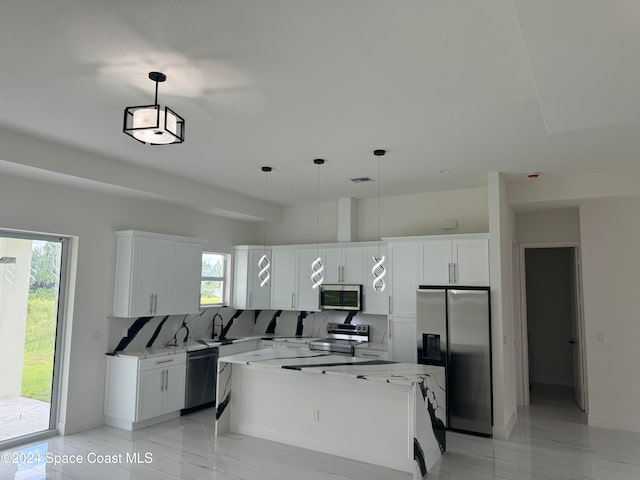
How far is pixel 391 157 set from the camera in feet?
15.6

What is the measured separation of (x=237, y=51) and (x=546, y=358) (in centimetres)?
763

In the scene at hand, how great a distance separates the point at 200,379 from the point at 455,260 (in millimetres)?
3743

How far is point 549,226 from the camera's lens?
6406 mm

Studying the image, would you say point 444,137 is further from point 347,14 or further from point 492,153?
point 347,14

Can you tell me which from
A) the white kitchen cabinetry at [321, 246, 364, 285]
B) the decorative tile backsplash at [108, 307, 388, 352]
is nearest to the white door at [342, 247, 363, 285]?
the white kitchen cabinetry at [321, 246, 364, 285]

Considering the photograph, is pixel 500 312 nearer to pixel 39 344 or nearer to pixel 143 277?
pixel 143 277

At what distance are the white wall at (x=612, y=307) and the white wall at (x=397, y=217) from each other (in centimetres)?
136

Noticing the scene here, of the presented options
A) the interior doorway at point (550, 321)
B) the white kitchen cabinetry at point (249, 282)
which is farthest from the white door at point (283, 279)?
the interior doorway at point (550, 321)

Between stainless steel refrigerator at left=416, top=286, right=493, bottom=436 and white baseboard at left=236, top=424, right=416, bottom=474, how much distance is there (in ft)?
4.72

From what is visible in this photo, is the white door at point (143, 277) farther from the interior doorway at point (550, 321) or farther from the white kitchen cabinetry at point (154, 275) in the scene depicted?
the interior doorway at point (550, 321)

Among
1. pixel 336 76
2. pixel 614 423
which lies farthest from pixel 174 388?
pixel 614 423

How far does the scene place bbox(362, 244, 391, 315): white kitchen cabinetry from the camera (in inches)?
245

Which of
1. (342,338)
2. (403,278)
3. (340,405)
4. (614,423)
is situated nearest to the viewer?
(340,405)

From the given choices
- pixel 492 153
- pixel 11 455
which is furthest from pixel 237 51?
pixel 11 455
